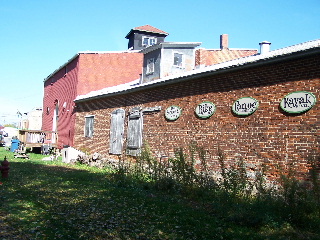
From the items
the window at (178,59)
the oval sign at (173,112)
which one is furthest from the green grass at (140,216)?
the window at (178,59)

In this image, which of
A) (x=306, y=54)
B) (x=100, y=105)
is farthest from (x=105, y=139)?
(x=306, y=54)

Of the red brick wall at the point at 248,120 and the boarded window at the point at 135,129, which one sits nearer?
the red brick wall at the point at 248,120

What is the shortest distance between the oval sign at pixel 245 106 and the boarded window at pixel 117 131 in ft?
23.7

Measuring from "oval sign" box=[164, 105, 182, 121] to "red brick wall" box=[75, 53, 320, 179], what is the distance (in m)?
0.17

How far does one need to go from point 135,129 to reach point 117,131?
64.9 inches

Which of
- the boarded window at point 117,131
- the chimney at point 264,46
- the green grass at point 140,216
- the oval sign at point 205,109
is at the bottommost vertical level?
the green grass at point 140,216

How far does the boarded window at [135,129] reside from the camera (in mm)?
14188

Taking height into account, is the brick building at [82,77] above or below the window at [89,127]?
above

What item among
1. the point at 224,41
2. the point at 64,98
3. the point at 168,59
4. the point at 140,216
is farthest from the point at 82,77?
the point at 140,216

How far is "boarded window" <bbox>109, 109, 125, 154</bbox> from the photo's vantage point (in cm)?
1556

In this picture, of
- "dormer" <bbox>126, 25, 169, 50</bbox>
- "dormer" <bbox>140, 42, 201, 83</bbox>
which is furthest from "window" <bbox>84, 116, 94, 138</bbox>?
"dormer" <bbox>126, 25, 169, 50</bbox>

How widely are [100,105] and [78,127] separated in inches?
130

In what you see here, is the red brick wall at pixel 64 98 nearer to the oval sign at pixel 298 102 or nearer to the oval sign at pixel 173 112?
the oval sign at pixel 173 112

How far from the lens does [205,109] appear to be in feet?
35.4
